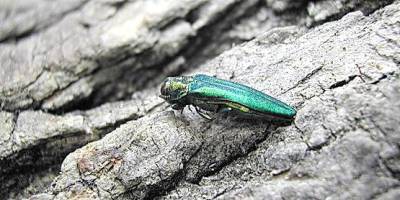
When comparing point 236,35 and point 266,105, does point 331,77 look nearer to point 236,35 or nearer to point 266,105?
point 266,105

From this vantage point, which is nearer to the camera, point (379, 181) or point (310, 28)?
A: point (379, 181)

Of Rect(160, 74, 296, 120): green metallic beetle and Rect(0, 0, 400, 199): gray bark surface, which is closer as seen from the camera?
Rect(0, 0, 400, 199): gray bark surface

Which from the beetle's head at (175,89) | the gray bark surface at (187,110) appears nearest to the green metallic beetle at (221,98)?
the beetle's head at (175,89)

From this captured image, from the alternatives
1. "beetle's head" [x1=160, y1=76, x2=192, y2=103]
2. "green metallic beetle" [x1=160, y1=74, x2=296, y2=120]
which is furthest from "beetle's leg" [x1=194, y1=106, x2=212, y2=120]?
"beetle's head" [x1=160, y1=76, x2=192, y2=103]

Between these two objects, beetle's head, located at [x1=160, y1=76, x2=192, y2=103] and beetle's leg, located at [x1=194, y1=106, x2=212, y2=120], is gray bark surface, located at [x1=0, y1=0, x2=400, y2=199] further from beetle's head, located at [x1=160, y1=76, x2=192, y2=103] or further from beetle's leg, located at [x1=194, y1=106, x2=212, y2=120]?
beetle's head, located at [x1=160, y1=76, x2=192, y2=103]

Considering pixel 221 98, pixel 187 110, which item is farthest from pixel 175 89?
pixel 221 98

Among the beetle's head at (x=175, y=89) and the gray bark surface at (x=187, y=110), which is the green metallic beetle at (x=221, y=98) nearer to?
the beetle's head at (x=175, y=89)

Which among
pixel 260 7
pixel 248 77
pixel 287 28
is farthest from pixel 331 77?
pixel 260 7
